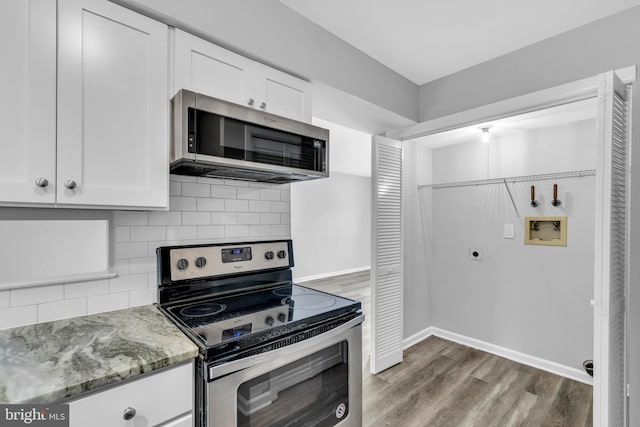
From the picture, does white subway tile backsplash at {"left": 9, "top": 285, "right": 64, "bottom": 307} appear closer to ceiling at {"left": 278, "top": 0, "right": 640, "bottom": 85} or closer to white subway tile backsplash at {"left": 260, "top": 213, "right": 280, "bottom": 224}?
white subway tile backsplash at {"left": 260, "top": 213, "right": 280, "bottom": 224}

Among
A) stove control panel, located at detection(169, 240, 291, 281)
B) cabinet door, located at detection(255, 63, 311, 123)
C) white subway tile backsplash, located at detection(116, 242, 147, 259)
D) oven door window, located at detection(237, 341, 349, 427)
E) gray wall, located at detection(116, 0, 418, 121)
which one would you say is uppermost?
gray wall, located at detection(116, 0, 418, 121)

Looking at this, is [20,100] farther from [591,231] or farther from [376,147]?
[591,231]

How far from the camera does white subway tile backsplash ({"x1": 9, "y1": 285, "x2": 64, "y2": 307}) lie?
3.91 feet

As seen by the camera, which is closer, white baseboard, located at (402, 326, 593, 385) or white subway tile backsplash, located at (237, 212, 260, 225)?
white subway tile backsplash, located at (237, 212, 260, 225)

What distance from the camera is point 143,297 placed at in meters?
1.48

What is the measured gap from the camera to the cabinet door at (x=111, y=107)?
3.63 feet

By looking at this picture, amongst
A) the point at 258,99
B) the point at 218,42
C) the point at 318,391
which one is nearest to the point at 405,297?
the point at 318,391

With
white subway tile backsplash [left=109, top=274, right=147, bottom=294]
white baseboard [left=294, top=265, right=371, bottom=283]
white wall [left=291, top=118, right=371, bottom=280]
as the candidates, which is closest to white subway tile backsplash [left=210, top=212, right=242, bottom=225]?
white subway tile backsplash [left=109, top=274, right=147, bottom=294]

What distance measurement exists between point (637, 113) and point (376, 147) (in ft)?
5.27

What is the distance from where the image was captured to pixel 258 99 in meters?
1.64

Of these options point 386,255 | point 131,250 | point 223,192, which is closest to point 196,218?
point 223,192

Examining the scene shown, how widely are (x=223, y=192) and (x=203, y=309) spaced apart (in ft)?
2.13

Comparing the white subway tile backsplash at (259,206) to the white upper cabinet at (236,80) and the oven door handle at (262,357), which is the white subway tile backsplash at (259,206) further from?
the oven door handle at (262,357)

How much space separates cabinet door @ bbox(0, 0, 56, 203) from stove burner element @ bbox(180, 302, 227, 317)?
0.68 metres
